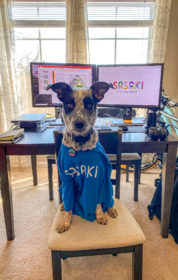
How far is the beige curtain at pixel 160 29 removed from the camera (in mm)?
2166

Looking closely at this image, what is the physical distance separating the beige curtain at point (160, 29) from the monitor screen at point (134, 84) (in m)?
0.84

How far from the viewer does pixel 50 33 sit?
93.6 inches

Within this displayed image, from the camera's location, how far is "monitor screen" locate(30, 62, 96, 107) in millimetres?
1660

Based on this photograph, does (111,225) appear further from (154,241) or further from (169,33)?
(169,33)

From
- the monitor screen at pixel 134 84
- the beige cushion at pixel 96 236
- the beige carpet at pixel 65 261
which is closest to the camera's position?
the beige cushion at pixel 96 236

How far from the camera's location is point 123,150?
1231 mm

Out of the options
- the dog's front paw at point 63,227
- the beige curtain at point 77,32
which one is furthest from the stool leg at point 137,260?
the beige curtain at point 77,32

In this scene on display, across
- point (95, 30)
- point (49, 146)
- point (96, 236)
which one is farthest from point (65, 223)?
point (95, 30)

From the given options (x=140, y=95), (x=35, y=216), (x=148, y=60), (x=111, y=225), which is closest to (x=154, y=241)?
(x=111, y=225)

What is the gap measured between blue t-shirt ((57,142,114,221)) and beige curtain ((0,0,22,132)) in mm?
1793

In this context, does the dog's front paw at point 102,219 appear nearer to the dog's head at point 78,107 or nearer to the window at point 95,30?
the dog's head at point 78,107

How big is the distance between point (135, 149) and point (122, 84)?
77 centimetres

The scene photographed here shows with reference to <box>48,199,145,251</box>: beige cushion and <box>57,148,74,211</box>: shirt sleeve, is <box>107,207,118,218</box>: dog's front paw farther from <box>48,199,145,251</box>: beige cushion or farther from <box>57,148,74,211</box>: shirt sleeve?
<box>57,148,74,211</box>: shirt sleeve

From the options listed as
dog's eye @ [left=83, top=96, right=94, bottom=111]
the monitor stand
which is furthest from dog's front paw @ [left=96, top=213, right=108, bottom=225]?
the monitor stand
